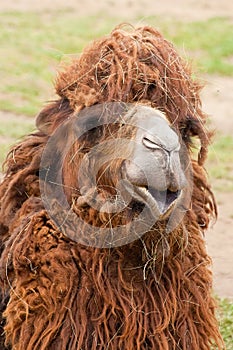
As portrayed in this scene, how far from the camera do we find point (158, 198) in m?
4.15

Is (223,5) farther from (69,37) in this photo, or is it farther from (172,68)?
(172,68)

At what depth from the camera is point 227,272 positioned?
26.4 ft

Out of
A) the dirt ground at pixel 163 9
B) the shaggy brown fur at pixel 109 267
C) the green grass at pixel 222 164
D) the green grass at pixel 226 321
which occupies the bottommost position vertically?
the dirt ground at pixel 163 9

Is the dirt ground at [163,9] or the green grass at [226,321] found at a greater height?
the green grass at [226,321]

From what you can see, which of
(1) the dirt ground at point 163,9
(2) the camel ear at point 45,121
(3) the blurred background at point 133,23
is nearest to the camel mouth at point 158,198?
(2) the camel ear at point 45,121

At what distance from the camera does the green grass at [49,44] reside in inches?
519

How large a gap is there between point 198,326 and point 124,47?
134 centimetres

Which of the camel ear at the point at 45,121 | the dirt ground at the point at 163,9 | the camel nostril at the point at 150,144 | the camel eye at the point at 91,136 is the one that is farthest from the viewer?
the dirt ground at the point at 163,9

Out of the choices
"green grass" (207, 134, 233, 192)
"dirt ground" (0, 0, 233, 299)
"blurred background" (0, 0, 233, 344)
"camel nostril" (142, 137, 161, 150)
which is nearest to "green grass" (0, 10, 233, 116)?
"blurred background" (0, 0, 233, 344)

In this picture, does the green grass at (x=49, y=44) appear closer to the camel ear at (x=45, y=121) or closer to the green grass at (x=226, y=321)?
the green grass at (x=226, y=321)

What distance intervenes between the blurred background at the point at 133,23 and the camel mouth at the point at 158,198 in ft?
8.95

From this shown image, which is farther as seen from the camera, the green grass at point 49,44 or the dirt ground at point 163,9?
the dirt ground at point 163,9

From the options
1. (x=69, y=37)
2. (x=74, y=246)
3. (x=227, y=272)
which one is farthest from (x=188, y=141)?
(x=69, y=37)

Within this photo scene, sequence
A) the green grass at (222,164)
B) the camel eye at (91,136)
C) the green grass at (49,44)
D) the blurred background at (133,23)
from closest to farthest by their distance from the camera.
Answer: the camel eye at (91,136) → the blurred background at (133,23) → the green grass at (222,164) → the green grass at (49,44)
